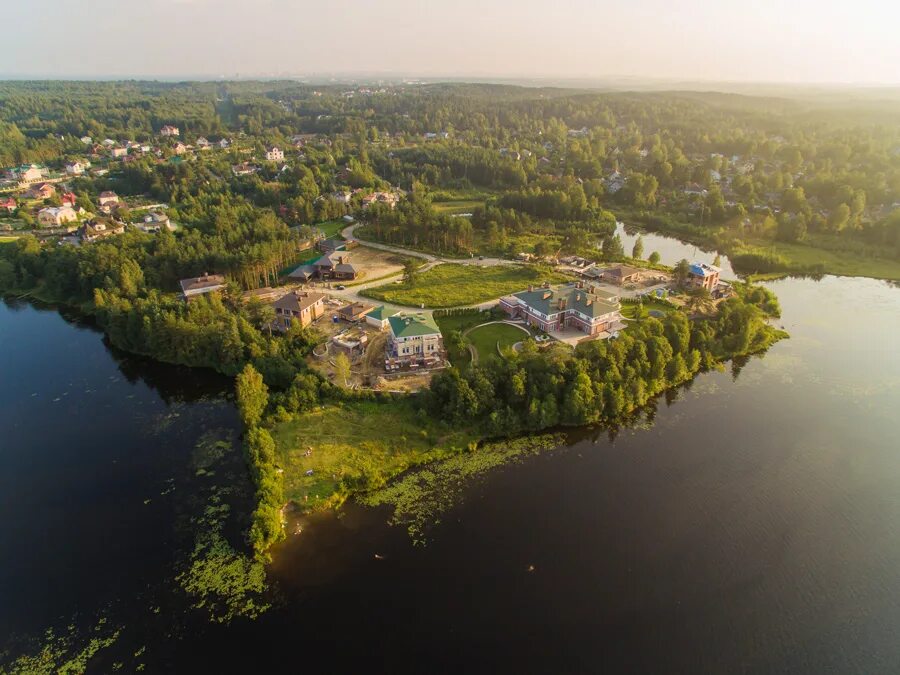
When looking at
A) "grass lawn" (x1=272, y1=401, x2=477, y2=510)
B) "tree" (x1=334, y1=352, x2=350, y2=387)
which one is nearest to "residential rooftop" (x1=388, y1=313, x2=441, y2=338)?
"tree" (x1=334, y1=352, x2=350, y2=387)

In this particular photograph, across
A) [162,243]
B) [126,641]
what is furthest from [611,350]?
[162,243]

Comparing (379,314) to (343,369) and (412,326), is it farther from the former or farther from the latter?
(343,369)

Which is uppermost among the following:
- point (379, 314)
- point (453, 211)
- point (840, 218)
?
point (840, 218)

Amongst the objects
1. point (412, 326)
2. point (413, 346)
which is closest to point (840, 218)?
point (412, 326)

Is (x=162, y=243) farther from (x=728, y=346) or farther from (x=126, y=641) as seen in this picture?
(x=728, y=346)

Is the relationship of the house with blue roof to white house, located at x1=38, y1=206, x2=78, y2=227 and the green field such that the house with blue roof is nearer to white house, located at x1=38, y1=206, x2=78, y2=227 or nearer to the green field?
the green field
